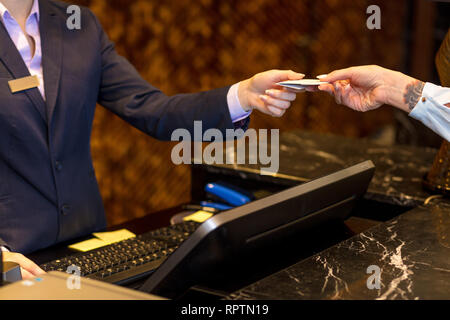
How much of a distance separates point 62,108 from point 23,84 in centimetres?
14

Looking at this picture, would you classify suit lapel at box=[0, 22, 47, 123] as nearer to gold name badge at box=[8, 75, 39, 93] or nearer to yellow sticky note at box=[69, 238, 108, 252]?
gold name badge at box=[8, 75, 39, 93]

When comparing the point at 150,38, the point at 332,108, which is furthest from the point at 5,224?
the point at 332,108

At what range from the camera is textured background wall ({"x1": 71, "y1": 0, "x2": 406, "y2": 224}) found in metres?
3.84

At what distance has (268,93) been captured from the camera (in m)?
1.70

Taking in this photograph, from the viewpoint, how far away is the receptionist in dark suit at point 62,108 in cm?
172

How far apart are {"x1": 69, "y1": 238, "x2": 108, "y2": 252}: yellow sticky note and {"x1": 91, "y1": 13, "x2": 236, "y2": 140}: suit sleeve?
16.5 inches

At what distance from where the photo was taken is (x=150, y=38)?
3953 millimetres

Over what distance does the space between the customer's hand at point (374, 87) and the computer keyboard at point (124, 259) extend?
621 millimetres

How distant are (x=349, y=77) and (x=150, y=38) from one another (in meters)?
2.55
